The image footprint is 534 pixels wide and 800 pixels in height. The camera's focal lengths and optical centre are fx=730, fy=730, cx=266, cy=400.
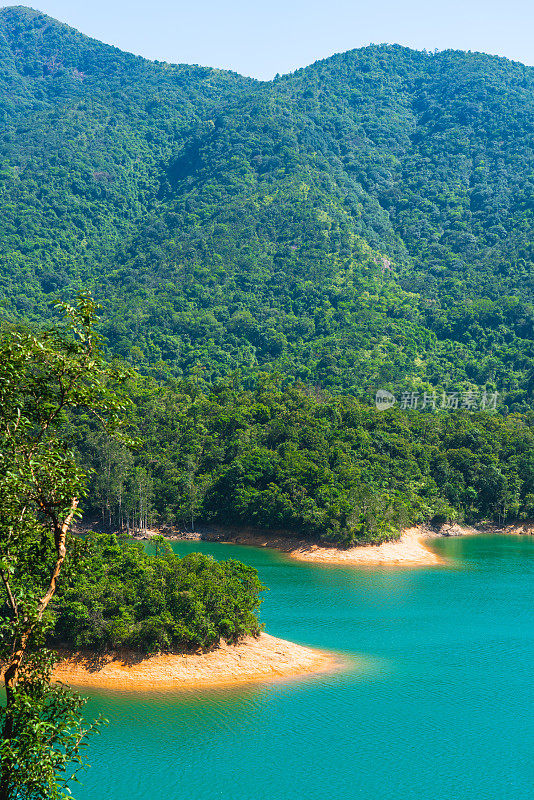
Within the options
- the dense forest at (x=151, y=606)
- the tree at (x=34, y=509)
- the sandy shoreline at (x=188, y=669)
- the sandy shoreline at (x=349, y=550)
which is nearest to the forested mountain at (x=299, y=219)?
the sandy shoreline at (x=349, y=550)

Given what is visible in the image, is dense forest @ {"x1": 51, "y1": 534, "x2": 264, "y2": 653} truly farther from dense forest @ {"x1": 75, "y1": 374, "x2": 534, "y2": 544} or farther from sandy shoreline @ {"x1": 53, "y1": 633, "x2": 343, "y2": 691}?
dense forest @ {"x1": 75, "y1": 374, "x2": 534, "y2": 544}

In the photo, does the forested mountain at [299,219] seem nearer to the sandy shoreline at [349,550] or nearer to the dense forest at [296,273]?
the dense forest at [296,273]

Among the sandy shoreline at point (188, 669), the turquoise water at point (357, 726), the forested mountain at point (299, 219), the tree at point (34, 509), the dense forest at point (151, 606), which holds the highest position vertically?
the forested mountain at point (299, 219)

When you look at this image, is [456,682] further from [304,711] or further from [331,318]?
[331,318]

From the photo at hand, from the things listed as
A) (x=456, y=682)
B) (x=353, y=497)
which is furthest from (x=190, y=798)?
(x=353, y=497)

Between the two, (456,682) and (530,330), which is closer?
(456,682)

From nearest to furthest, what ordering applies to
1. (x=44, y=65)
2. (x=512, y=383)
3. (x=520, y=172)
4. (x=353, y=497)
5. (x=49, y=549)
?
(x=49, y=549) < (x=353, y=497) < (x=512, y=383) < (x=520, y=172) < (x=44, y=65)

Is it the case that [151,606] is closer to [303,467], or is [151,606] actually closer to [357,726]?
[357,726]
